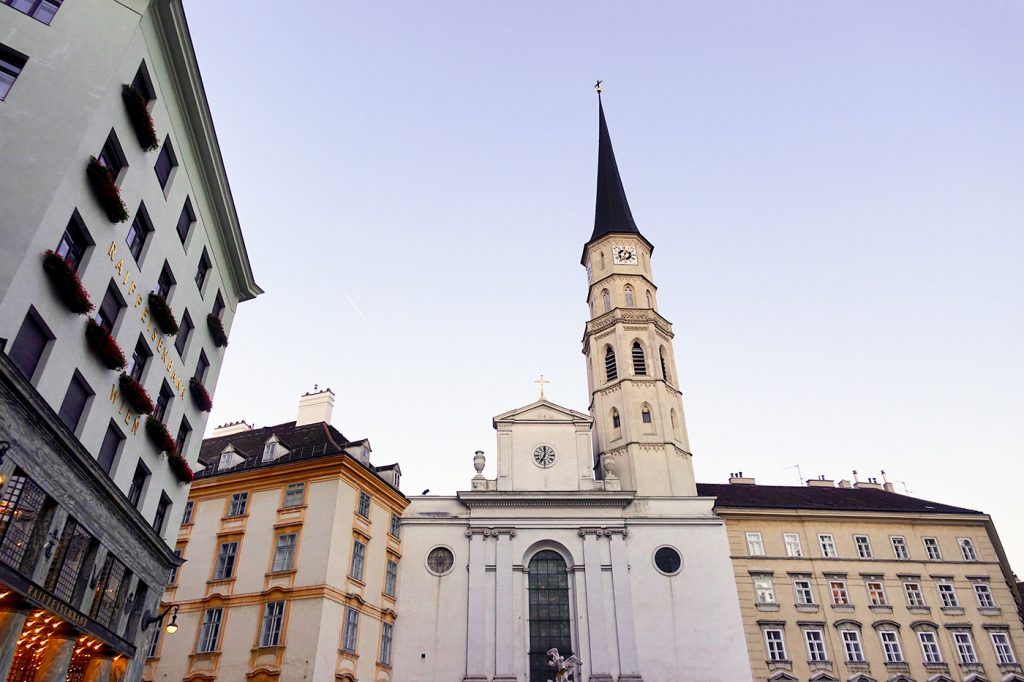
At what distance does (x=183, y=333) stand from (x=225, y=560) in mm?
13407

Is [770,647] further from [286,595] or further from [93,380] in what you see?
[93,380]

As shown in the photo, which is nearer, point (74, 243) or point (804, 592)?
point (74, 243)

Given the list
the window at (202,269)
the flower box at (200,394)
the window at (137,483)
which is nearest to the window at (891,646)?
the flower box at (200,394)

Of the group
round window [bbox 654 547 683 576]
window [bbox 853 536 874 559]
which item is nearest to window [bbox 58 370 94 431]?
round window [bbox 654 547 683 576]

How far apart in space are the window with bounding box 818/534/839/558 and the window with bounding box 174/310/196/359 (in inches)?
1277

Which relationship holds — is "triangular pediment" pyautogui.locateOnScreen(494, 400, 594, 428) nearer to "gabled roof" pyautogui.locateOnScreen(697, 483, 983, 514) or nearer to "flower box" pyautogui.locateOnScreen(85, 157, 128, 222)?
"gabled roof" pyautogui.locateOnScreen(697, 483, 983, 514)

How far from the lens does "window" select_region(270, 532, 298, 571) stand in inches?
1264

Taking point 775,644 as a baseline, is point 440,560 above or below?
above

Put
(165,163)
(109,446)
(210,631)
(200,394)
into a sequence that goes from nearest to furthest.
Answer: (109,446), (165,163), (200,394), (210,631)

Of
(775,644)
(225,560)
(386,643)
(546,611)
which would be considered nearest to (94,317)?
(225,560)

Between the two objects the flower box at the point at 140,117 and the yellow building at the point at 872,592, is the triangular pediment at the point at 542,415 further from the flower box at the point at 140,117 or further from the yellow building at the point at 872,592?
the flower box at the point at 140,117

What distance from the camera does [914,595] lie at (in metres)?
38.3

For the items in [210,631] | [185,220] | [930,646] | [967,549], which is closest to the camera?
[185,220]

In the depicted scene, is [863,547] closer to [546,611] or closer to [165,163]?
[546,611]
